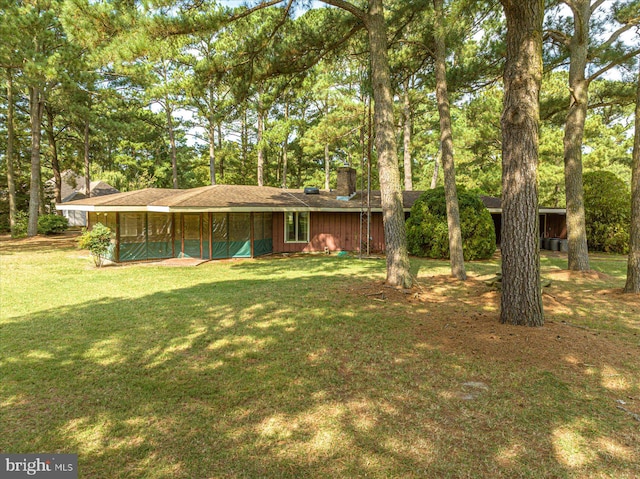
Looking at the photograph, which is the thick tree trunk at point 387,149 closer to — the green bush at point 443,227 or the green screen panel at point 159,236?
the green bush at point 443,227

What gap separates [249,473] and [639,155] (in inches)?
359

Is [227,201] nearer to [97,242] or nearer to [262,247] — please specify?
[262,247]

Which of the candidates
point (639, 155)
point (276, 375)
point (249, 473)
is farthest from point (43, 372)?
point (639, 155)

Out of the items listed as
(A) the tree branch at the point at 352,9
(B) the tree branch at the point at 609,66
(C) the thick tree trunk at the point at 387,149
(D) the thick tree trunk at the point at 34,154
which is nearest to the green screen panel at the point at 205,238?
(C) the thick tree trunk at the point at 387,149

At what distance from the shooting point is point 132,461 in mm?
2674

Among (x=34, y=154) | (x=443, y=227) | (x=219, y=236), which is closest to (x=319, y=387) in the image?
(x=219, y=236)

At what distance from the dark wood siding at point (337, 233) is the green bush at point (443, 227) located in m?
2.25

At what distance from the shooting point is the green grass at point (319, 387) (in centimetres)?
267

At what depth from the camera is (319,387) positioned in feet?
12.4

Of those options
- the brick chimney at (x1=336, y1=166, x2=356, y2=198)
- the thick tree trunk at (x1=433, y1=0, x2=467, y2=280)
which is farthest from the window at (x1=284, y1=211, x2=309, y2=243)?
the thick tree trunk at (x1=433, y1=0, x2=467, y2=280)

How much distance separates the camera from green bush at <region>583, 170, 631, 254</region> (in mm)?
15022

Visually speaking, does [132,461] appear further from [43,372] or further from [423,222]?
[423,222]

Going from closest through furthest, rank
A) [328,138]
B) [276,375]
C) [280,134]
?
[276,375] → [328,138] → [280,134]
